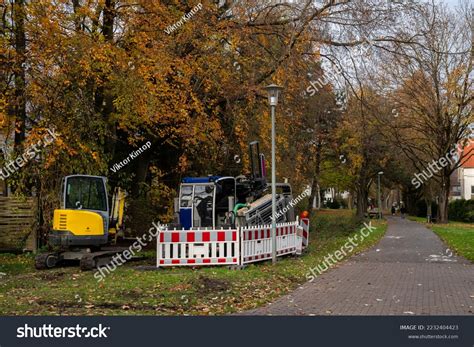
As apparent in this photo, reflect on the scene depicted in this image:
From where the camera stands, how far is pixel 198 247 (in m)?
14.2

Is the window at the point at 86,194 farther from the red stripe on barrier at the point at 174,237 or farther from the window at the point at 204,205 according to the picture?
the red stripe on barrier at the point at 174,237

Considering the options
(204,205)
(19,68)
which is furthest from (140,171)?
(19,68)

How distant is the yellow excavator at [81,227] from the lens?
49.8 feet

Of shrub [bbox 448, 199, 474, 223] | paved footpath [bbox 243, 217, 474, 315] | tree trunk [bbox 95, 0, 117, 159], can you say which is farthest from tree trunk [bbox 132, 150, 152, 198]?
shrub [bbox 448, 199, 474, 223]

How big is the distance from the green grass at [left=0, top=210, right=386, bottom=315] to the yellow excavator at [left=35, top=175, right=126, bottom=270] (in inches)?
19.9

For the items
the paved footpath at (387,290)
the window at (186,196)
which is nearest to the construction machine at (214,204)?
the window at (186,196)

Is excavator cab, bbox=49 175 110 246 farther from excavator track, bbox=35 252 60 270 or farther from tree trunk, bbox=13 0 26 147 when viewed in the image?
tree trunk, bbox=13 0 26 147

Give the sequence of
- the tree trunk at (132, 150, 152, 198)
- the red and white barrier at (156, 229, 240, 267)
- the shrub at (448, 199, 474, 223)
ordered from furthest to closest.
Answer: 1. the shrub at (448, 199, 474, 223)
2. the tree trunk at (132, 150, 152, 198)
3. the red and white barrier at (156, 229, 240, 267)

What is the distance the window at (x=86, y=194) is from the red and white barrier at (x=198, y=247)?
2820 millimetres

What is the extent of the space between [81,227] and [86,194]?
102 centimetres

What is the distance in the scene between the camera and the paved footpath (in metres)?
9.18

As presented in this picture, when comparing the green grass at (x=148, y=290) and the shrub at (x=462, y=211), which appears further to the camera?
the shrub at (x=462, y=211)

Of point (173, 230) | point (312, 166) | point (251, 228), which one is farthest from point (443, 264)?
point (312, 166)
